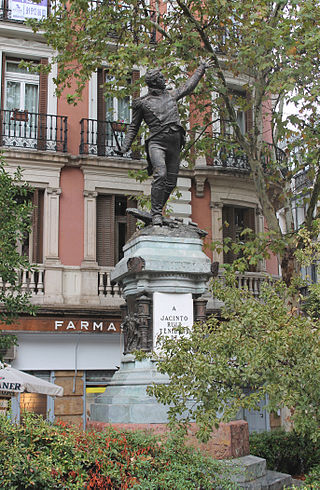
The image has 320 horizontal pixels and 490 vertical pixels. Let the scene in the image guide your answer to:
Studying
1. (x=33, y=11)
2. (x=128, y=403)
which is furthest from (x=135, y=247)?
(x=33, y=11)

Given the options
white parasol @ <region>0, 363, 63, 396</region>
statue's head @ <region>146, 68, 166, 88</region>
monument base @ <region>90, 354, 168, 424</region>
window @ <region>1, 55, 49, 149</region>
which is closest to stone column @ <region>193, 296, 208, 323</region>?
monument base @ <region>90, 354, 168, 424</region>

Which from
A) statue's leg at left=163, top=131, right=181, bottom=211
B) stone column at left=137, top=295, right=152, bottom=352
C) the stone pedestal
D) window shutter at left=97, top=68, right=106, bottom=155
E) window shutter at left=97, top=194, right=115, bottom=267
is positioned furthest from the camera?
window shutter at left=97, top=68, right=106, bottom=155

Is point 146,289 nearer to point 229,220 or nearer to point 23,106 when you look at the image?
point 23,106

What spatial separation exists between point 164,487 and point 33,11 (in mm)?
17659

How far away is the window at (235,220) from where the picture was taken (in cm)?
2069

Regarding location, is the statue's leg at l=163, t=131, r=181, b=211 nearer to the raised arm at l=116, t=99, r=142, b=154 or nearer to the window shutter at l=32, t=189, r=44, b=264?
the raised arm at l=116, t=99, r=142, b=154

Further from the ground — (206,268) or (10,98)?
(10,98)

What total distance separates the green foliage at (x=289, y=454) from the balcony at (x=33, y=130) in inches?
501

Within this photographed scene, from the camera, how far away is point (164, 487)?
16.5 feet

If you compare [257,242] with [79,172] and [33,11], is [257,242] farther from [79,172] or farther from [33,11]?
[33,11]

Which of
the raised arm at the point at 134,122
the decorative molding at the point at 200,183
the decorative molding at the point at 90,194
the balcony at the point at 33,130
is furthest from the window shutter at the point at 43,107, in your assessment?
the raised arm at the point at 134,122

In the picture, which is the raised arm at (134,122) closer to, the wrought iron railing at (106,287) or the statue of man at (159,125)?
the statue of man at (159,125)

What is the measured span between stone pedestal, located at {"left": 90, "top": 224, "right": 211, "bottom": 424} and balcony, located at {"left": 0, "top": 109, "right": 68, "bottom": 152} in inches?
455

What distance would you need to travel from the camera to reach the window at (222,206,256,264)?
67.9 ft
